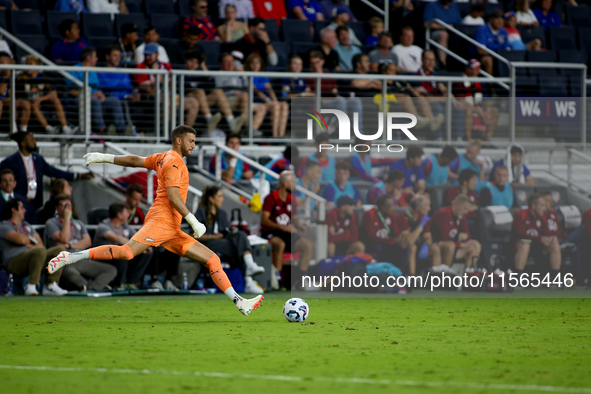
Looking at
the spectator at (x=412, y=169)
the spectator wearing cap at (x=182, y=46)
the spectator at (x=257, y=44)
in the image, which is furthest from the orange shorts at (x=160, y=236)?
the spectator at (x=257, y=44)

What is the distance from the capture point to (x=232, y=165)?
16172mm

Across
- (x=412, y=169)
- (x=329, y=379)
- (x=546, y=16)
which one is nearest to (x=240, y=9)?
(x=412, y=169)

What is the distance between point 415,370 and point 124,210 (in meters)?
8.29

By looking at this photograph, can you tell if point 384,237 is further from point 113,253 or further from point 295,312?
point 113,253

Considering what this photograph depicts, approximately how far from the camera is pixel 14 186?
46.1 feet

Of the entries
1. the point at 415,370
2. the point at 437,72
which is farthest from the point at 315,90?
the point at 415,370

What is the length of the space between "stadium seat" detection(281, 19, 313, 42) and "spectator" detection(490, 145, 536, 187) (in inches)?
213

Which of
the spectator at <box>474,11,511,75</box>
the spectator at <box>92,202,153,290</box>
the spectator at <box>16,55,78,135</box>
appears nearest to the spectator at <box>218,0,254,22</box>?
the spectator at <box>16,55,78,135</box>

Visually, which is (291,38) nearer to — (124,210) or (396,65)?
(396,65)

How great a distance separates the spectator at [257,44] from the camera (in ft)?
58.7

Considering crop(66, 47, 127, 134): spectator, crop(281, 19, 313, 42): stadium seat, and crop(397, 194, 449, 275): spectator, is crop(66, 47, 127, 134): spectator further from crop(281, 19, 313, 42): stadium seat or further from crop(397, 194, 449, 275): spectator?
crop(397, 194, 449, 275): spectator

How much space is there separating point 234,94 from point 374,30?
14.7ft

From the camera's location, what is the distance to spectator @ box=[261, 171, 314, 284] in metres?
15.0

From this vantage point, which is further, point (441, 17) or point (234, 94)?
point (441, 17)
